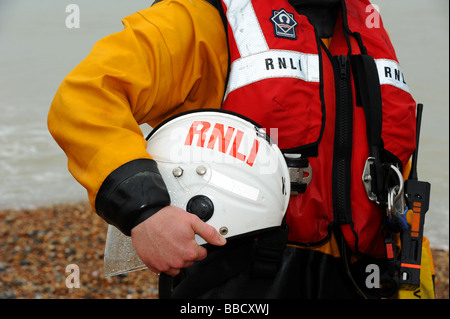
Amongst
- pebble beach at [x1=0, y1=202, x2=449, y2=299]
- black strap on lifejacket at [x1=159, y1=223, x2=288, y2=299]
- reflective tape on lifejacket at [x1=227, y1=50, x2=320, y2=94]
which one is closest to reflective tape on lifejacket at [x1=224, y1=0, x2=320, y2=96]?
reflective tape on lifejacket at [x1=227, y1=50, x2=320, y2=94]

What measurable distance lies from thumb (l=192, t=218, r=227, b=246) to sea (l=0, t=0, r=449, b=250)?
1.24m

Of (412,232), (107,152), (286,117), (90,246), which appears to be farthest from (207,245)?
(90,246)

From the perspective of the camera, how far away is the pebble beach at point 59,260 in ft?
15.0

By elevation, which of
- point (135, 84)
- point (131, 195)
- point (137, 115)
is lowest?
point (131, 195)

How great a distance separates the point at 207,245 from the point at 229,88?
62 centimetres

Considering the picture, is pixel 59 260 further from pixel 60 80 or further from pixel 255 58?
pixel 60 80

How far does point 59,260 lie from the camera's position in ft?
16.5

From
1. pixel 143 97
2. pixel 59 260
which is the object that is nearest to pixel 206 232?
pixel 143 97

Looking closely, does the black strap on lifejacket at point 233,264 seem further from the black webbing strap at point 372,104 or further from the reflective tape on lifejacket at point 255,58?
the reflective tape on lifejacket at point 255,58

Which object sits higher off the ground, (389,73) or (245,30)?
(245,30)

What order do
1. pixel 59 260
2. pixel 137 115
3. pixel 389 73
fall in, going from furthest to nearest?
pixel 59 260 → pixel 389 73 → pixel 137 115

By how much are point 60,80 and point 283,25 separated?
27.3ft

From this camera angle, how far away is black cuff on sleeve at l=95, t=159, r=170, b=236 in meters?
1.63

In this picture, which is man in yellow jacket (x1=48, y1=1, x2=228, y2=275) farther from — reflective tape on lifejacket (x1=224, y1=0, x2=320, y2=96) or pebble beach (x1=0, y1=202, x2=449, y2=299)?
pebble beach (x1=0, y1=202, x2=449, y2=299)
